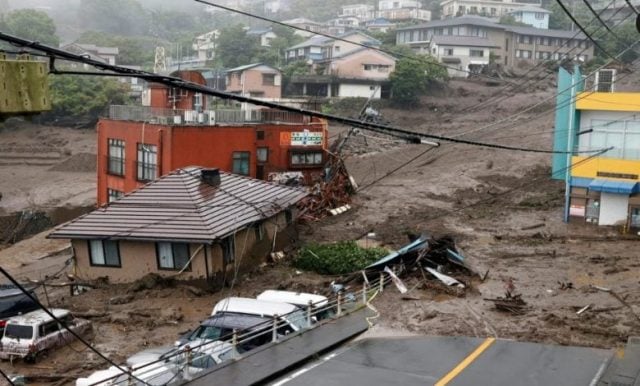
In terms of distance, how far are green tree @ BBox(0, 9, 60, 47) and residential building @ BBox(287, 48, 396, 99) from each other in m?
38.3

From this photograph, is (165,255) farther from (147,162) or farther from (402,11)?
(402,11)

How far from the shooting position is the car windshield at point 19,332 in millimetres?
18734

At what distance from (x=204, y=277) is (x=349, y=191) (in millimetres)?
18825

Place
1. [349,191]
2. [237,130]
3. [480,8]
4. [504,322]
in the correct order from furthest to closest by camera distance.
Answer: [480,8] → [349,191] → [237,130] → [504,322]

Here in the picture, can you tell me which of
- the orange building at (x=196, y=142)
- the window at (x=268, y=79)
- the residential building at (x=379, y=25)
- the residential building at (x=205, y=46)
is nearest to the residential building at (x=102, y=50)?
the residential building at (x=205, y=46)

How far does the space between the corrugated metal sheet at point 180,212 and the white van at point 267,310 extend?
663 centimetres

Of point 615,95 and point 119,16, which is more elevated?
point 119,16

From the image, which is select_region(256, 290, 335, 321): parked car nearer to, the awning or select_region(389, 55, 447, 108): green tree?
the awning

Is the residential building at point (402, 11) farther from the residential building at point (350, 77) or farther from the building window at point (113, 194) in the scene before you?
the building window at point (113, 194)

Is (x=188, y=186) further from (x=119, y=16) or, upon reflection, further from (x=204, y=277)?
(x=119, y=16)

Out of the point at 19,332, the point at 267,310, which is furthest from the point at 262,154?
the point at 267,310

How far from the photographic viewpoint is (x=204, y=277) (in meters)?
24.3

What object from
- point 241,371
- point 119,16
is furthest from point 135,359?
point 119,16

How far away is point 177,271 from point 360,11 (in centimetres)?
13013
